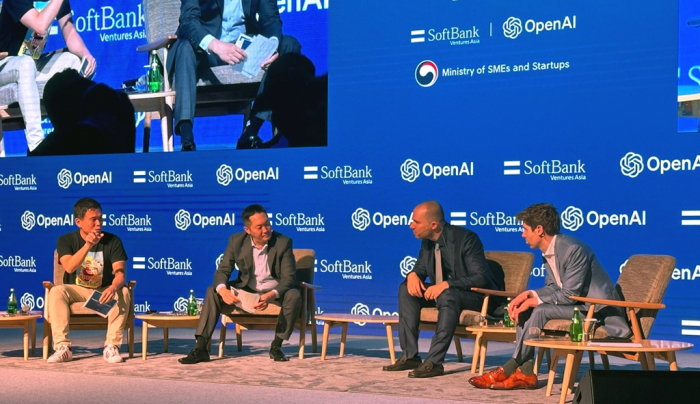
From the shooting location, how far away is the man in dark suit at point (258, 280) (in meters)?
6.03

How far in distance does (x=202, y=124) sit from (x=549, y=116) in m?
3.18

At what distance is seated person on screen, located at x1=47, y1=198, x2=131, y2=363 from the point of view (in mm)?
5992

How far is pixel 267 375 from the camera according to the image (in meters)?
5.44

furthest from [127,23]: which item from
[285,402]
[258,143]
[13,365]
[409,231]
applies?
[285,402]

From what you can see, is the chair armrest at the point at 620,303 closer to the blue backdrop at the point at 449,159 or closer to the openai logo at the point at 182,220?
the blue backdrop at the point at 449,159

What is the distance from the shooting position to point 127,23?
356 inches

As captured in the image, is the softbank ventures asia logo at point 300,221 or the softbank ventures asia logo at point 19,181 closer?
the softbank ventures asia logo at point 300,221

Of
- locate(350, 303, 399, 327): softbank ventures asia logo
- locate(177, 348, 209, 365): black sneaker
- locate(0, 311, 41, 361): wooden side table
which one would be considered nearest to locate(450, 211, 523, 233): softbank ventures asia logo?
locate(350, 303, 399, 327): softbank ventures asia logo

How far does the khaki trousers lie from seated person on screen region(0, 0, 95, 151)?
3.70 m

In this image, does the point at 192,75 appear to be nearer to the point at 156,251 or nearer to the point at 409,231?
the point at 156,251

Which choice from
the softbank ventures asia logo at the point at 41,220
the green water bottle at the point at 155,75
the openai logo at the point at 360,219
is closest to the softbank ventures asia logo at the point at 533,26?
the openai logo at the point at 360,219

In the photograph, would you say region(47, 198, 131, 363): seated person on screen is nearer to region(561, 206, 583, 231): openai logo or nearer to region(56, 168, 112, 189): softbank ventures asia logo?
region(56, 168, 112, 189): softbank ventures asia logo

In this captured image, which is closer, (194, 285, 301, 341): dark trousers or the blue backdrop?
(194, 285, 301, 341): dark trousers

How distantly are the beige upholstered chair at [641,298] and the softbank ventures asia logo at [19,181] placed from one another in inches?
247
